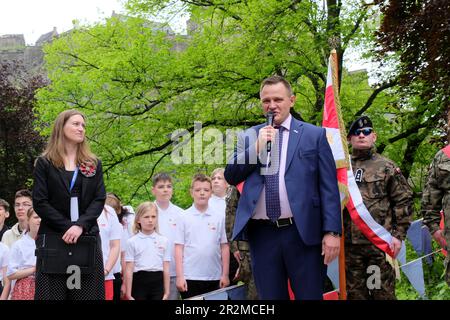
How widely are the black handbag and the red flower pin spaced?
46 centimetres

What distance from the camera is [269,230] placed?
14.8 feet

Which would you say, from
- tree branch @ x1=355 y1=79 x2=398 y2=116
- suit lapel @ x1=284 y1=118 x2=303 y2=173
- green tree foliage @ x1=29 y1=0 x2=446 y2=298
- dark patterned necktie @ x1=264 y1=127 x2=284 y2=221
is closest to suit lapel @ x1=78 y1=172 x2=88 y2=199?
dark patterned necktie @ x1=264 y1=127 x2=284 y2=221

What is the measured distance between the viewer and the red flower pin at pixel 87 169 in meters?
5.27

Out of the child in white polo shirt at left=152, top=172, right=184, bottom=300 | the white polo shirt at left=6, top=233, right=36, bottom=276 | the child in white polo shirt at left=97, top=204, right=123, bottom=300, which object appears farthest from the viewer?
the child in white polo shirt at left=152, top=172, right=184, bottom=300

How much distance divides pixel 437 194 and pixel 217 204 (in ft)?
8.55

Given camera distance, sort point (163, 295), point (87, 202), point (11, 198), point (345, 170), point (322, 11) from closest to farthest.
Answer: point (87, 202) → point (345, 170) → point (163, 295) → point (322, 11) → point (11, 198)

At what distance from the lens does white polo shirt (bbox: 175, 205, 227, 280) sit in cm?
725

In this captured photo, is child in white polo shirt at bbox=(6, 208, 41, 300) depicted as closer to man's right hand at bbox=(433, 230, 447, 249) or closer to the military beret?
the military beret

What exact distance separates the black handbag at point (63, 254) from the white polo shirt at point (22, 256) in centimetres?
222

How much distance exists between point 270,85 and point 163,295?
3.37m

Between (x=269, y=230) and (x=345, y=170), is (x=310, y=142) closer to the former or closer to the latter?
(x=269, y=230)

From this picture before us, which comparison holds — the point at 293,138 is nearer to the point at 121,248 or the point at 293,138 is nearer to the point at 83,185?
the point at 83,185

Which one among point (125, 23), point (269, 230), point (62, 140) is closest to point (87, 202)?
point (62, 140)

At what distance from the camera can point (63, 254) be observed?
16.7ft
